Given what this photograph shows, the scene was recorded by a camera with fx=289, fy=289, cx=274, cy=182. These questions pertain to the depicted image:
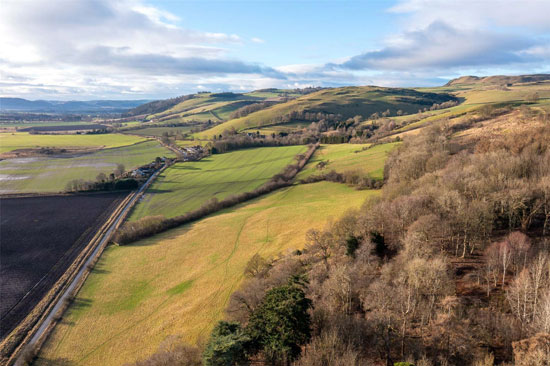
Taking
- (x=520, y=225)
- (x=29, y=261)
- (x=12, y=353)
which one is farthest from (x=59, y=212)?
(x=520, y=225)

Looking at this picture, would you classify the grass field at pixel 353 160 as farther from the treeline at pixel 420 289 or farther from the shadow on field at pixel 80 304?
the shadow on field at pixel 80 304

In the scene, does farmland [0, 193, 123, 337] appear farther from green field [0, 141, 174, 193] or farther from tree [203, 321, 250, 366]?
tree [203, 321, 250, 366]

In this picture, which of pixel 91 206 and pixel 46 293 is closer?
pixel 46 293

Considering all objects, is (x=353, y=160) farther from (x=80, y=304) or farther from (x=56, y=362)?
(x=56, y=362)

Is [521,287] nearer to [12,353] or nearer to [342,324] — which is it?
[342,324]

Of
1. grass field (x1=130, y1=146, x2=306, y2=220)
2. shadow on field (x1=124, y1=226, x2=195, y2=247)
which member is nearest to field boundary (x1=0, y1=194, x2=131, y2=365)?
shadow on field (x1=124, y1=226, x2=195, y2=247)

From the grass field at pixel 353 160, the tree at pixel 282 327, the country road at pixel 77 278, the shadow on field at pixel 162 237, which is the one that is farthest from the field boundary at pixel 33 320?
the grass field at pixel 353 160

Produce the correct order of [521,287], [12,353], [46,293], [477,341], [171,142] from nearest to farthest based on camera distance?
[477,341], [521,287], [12,353], [46,293], [171,142]
